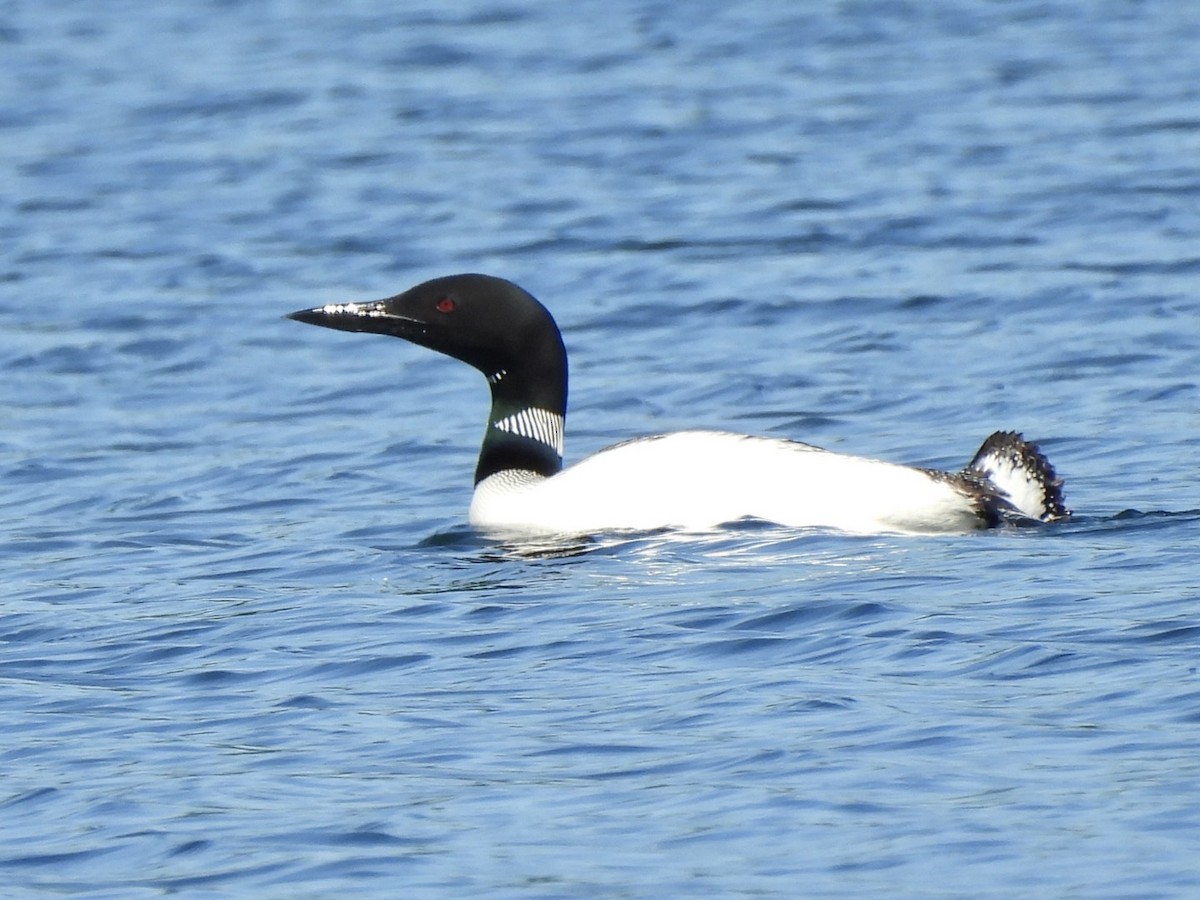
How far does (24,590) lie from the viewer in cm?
746

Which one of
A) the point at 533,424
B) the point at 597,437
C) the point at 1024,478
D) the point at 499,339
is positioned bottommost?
the point at 597,437

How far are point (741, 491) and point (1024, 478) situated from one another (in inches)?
35.1


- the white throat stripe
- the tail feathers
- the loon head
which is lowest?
the tail feathers

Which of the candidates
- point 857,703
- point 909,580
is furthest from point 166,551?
point 857,703

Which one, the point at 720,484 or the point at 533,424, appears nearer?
the point at 720,484

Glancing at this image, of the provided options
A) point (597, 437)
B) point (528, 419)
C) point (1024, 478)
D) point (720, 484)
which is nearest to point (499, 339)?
point (528, 419)

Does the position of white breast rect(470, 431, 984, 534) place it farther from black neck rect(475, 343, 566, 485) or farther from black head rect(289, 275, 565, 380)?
black head rect(289, 275, 565, 380)

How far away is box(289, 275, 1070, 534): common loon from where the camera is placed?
7.51 metres

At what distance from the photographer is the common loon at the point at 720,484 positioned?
751cm

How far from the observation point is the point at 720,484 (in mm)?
7617

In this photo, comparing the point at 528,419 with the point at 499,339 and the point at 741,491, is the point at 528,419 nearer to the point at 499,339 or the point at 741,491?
the point at 499,339

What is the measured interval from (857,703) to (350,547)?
2.79 metres

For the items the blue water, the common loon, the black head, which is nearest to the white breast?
the common loon

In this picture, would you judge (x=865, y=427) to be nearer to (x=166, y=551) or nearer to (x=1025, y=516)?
(x=1025, y=516)
